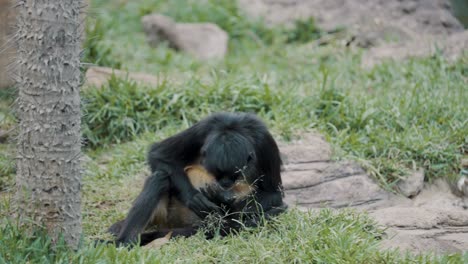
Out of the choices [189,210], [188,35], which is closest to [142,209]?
[189,210]

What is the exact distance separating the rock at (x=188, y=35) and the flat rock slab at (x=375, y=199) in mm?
4593

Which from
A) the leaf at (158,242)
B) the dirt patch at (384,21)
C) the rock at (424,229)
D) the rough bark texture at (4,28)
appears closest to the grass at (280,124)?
the leaf at (158,242)

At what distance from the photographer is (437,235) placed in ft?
20.1

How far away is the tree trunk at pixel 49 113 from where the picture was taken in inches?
201

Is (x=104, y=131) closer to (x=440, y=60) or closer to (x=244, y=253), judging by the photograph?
(x=244, y=253)

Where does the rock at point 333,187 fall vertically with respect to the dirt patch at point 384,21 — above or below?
below

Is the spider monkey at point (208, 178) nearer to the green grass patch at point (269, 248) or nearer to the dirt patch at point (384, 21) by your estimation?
the green grass patch at point (269, 248)

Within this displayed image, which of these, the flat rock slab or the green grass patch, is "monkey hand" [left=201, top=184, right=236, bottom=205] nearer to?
the green grass patch

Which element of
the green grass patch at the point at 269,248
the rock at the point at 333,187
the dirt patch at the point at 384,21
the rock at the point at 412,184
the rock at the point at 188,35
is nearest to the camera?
the green grass patch at the point at 269,248

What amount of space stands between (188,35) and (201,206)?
22.1 feet

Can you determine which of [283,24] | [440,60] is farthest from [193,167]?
[283,24]

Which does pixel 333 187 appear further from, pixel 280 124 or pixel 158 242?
pixel 158 242

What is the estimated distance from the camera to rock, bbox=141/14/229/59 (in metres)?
12.4

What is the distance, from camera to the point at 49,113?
5.20 metres
